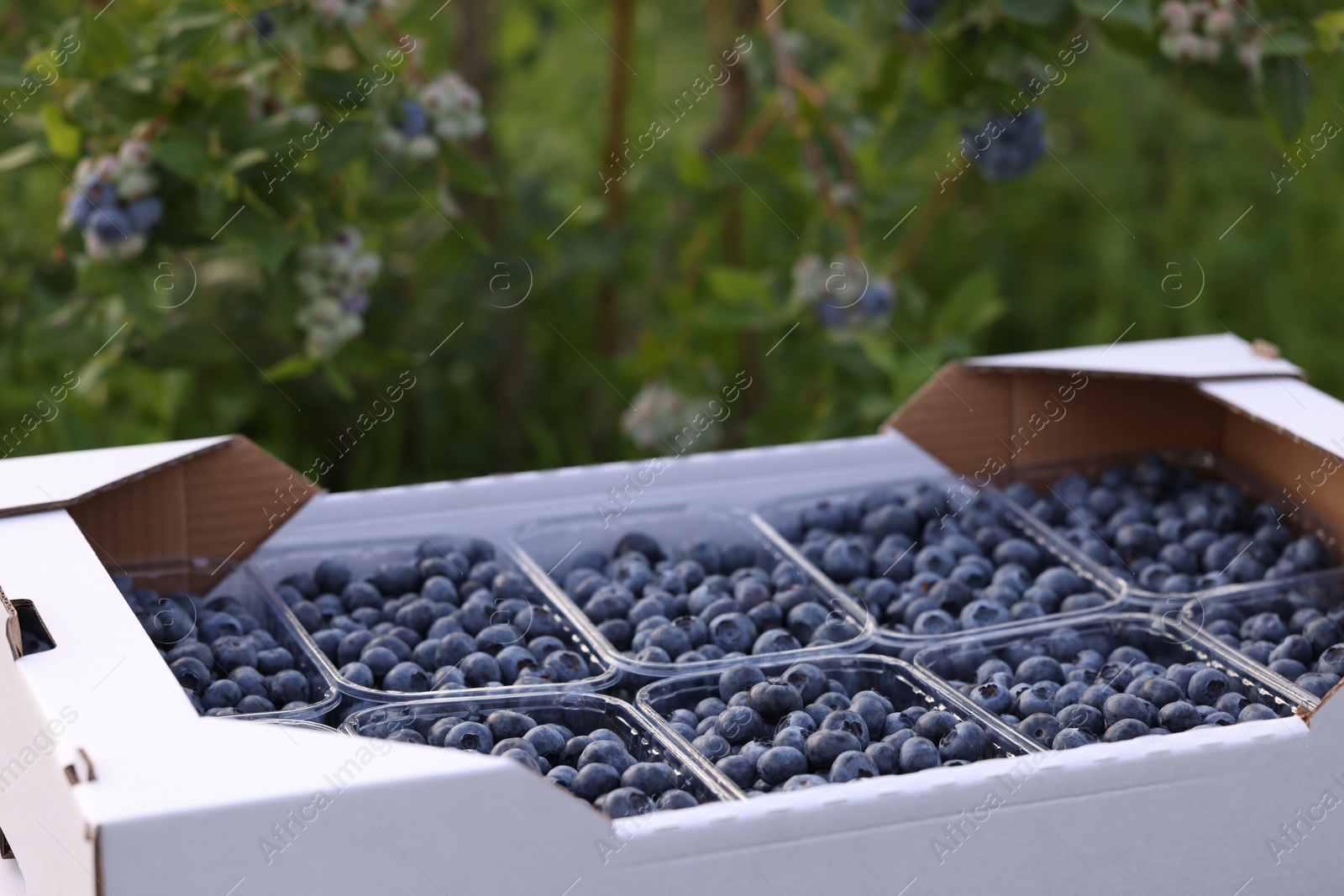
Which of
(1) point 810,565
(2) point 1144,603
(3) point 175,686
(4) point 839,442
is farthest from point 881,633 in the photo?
(3) point 175,686

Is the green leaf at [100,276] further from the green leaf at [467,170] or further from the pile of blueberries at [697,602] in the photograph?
the pile of blueberries at [697,602]

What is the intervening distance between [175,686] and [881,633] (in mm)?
623

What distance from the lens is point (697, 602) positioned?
1325 mm

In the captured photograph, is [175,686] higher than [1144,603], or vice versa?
[175,686]

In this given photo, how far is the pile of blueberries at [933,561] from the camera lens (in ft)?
4.37

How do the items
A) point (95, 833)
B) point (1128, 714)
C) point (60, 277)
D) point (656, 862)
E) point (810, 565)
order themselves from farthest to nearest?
point (60, 277) → point (810, 565) → point (1128, 714) → point (656, 862) → point (95, 833)

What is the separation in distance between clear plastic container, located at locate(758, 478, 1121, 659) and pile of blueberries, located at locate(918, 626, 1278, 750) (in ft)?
0.07

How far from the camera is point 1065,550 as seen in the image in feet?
4.78

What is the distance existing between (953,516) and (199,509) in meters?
0.78

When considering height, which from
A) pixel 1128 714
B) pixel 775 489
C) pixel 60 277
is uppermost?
pixel 60 277

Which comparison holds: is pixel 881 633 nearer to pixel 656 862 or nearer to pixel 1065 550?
pixel 1065 550

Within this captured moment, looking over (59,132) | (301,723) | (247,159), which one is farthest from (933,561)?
(59,132)

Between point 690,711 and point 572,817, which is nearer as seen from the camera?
point 572,817

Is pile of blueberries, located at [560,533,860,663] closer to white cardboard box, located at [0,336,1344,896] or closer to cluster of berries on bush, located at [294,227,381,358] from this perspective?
white cardboard box, located at [0,336,1344,896]
